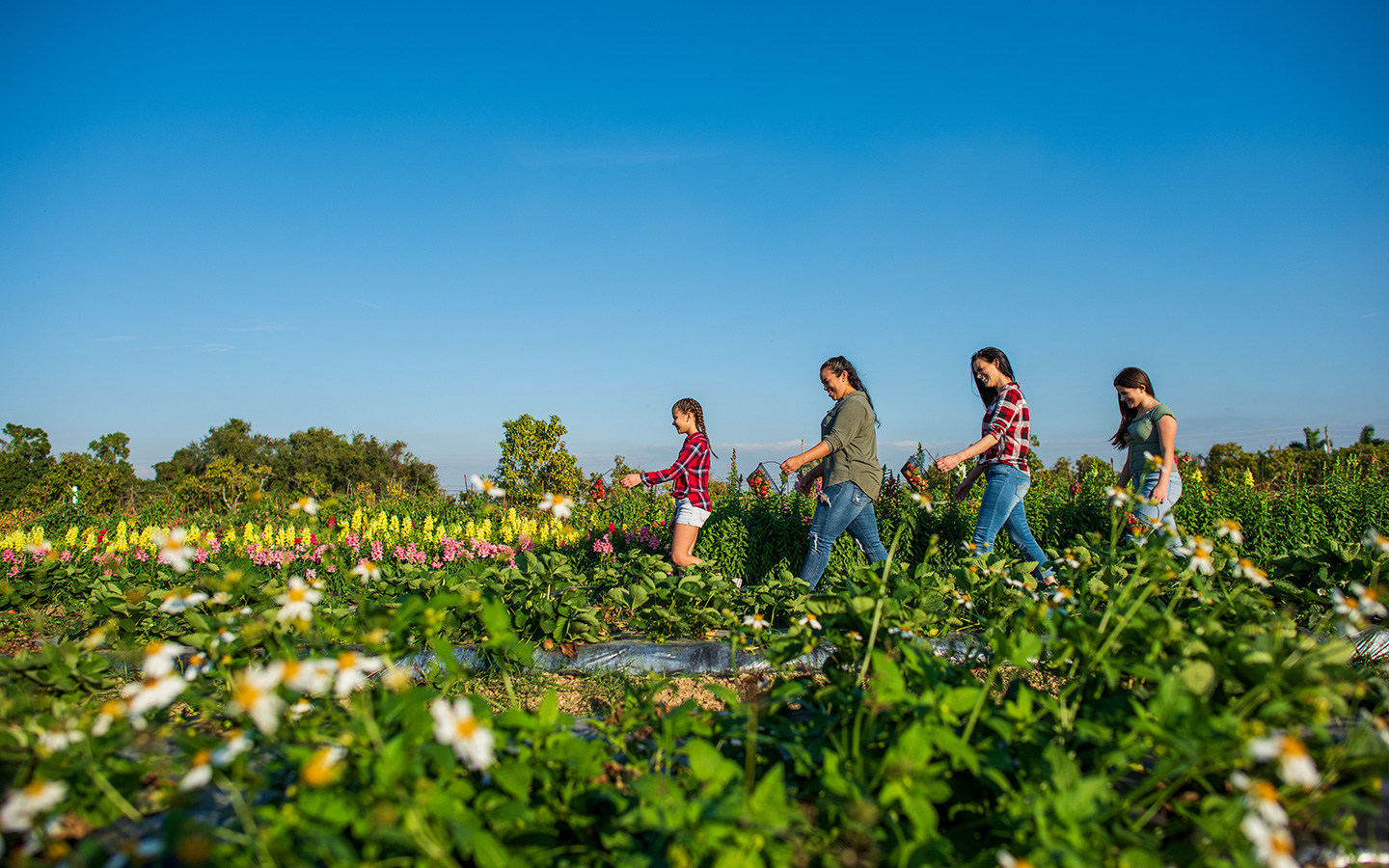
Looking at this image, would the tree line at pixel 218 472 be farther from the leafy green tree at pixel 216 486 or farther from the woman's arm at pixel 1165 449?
the woman's arm at pixel 1165 449

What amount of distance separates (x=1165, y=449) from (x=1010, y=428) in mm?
789

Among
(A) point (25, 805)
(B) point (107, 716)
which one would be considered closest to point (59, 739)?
(B) point (107, 716)

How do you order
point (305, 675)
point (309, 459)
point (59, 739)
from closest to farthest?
point (305, 675) < point (59, 739) < point (309, 459)

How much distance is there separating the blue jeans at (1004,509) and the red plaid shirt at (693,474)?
66.0 inches

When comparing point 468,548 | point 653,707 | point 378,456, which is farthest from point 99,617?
point 378,456

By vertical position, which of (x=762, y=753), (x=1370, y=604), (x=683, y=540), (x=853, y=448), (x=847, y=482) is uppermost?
(x=853, y=448)

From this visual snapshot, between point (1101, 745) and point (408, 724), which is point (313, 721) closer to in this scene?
point (408, 724)

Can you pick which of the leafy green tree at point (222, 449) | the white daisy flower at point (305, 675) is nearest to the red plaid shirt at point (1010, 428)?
the white daisy flower at point (305, 675)

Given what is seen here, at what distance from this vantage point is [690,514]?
445 centimetres

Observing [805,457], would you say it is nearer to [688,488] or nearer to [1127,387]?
[688,488]

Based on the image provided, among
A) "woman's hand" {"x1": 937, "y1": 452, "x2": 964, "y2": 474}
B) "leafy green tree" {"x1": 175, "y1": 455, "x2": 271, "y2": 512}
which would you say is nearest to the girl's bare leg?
"woman's hand" {"x1": 937, "y1": 452, "x2": 964, "y2": 474}

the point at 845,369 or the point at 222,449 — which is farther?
the point at 222,449

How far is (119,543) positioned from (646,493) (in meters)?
5.02

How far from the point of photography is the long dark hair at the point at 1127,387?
4.23m
